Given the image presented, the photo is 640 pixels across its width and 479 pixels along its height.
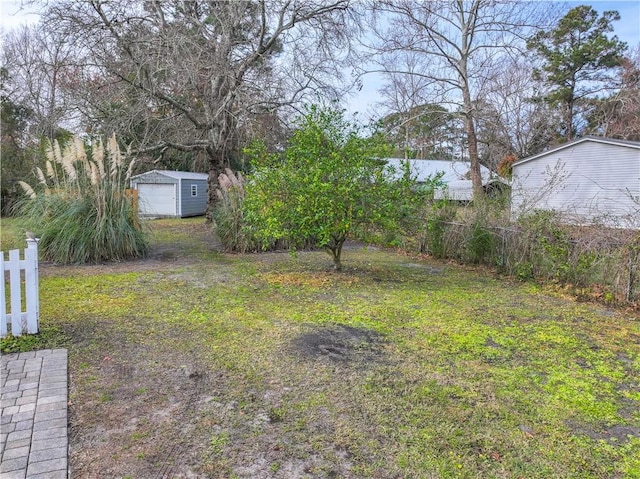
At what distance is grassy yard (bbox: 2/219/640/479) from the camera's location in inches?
84.3

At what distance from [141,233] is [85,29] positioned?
16.6 feet

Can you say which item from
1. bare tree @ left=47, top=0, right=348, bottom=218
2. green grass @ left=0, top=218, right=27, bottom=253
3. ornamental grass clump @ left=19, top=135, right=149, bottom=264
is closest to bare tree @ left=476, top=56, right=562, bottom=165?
bare tree @ left=47, top=0, right=348, bottom=218

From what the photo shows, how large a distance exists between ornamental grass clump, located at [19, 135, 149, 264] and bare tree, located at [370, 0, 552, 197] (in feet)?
35.1

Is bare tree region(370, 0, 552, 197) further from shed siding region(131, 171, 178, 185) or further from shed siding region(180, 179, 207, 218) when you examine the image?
shed siding region(131, 171, 178, 185)

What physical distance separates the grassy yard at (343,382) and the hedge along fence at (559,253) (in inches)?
16.5

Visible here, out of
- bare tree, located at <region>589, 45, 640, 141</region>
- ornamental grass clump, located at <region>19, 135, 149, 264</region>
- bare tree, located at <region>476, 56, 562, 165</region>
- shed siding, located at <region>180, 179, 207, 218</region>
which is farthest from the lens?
bare tree, located at <region>476, 56, 562, 165</region>

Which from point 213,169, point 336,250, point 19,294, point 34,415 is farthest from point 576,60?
point 34,415

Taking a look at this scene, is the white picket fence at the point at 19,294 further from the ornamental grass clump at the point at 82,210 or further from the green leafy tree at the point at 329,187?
the ornamental grass clump at the point at 82,210

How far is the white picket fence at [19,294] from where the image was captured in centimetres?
354

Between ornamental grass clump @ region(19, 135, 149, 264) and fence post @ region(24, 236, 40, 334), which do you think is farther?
ornamental grass clump @ region(19, 135, 149, 264)

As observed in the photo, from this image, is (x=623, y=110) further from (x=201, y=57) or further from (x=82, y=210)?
(x=82, y=210)

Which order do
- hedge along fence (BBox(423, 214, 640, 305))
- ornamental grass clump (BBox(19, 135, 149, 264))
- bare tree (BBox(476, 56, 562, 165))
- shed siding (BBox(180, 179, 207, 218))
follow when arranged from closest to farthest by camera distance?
hedge along fence (BBox(423, 214, 640, 305)) < ornamental grass clump (BBox(19, 135, 149, 264)) < shed siding (BBox(180, 179, 207, 218)) < bare tree (BBox(476, 56, 562, 165))

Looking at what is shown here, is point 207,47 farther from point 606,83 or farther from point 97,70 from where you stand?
point 606,83

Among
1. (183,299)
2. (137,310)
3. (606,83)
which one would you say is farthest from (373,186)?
(606,83)
